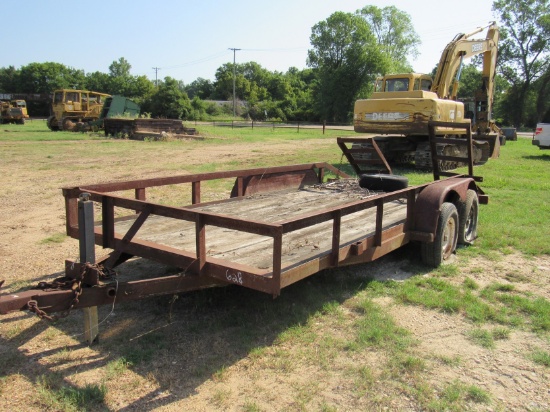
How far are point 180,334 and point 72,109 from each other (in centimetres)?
3061

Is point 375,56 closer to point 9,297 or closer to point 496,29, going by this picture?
point 496,29

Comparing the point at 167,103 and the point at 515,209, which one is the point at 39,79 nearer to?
the point at 167,103

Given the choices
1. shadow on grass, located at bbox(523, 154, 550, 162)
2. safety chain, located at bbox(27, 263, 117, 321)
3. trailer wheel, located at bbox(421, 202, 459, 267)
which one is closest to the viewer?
safety chain, located at bbox(27, 263, 117, 321)

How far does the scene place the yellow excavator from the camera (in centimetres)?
1235

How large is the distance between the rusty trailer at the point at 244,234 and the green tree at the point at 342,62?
54739mm

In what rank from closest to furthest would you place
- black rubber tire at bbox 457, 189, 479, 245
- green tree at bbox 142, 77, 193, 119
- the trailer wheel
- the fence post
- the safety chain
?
the safety chain < the fence post < the trailer wheel < black rubber tire at bbox 457, 189, 479, 245 < green tree at bbox 142, 77, 193, 119

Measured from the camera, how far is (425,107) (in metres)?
12.1

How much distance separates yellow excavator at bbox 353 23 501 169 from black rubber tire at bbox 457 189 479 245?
19.1 feet

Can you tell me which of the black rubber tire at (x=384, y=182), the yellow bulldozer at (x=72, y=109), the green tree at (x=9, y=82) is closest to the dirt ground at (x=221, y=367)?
the black rubber tire at (x=384, y=182)

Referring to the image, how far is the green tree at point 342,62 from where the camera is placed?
59.4 meters

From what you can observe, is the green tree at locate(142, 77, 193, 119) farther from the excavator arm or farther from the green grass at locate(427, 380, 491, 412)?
the green grass at locate(427, 380, 491, 412)

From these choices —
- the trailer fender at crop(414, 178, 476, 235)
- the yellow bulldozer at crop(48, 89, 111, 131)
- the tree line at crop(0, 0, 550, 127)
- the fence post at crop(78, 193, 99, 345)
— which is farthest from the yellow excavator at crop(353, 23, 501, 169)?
the tree line at crop(0, 0, 550, 127)

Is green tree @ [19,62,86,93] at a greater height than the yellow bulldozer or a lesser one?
greater

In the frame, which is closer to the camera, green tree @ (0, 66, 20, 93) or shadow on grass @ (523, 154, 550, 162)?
shadow on grass @ (523, 154, 550, 162)
